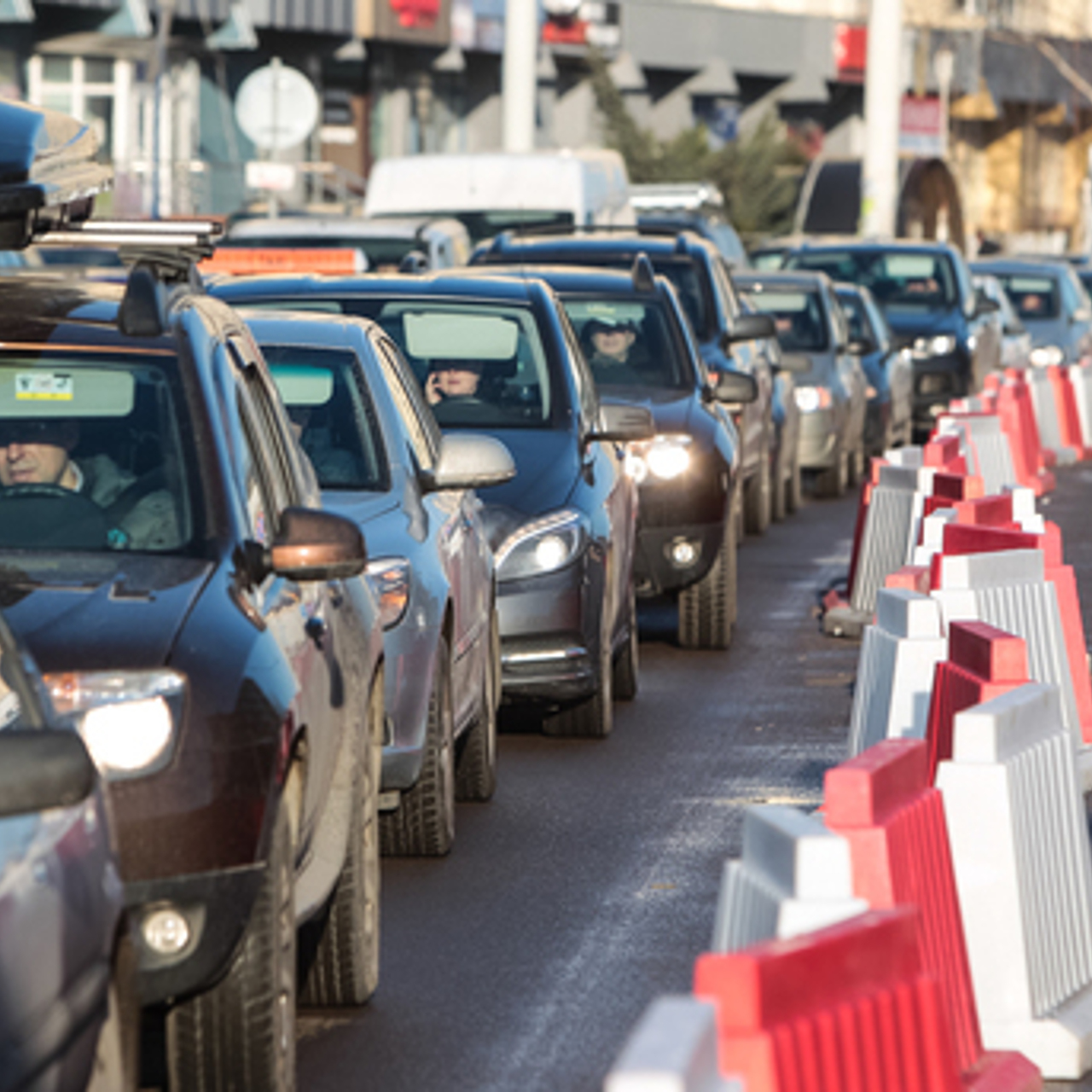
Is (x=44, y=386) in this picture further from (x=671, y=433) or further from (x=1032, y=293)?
(x=1032, y=293)

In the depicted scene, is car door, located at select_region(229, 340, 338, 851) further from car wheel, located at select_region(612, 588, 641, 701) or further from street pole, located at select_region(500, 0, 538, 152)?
street pole, located at select_region(500, 0, 538, 152)

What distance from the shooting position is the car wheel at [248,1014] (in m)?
5.14

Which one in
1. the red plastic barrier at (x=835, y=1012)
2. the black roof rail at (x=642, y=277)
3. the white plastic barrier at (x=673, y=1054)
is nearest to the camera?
the white plastic barrier at (x=673, y=1054)

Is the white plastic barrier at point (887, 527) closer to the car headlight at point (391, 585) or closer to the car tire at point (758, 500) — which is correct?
the car tire at point (758, 500)

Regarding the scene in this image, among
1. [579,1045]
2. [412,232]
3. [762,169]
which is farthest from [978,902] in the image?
[762,169]

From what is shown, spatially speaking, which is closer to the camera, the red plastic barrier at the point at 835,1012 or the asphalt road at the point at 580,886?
the red plastic barrier at the point at 835,1012

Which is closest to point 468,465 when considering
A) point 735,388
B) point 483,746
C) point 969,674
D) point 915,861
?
point 483,746

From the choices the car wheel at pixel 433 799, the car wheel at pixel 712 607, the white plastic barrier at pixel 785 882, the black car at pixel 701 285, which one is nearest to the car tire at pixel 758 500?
the black car at pixel 701 285

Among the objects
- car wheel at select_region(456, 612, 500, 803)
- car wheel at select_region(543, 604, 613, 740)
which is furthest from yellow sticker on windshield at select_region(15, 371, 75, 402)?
car wheel at select_region(543, 604, 613, 740)

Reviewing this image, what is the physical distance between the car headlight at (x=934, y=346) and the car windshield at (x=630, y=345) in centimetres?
1475

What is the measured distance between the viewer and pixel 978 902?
19.0 feet

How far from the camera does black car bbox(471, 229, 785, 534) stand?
55.4ft

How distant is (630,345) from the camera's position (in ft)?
47.2

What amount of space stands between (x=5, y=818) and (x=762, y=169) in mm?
53996
